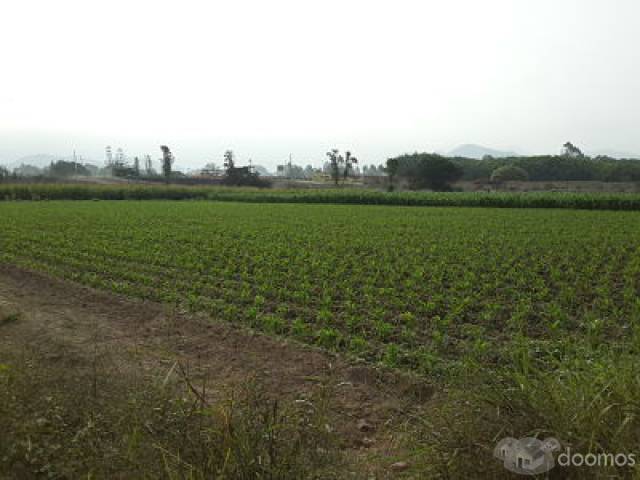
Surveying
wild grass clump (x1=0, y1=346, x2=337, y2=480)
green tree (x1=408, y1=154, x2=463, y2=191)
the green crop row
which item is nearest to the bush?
green tree (x1=408, y1=154, x2=463, y2=191)

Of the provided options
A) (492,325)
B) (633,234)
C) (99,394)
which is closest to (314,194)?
(633,234)

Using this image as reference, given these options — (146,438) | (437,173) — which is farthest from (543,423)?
(437,173)

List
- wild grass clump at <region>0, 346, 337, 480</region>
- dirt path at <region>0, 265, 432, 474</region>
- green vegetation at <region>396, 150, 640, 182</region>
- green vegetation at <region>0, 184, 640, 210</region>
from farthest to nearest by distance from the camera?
green vegetation at <region>396, 150, 640, 182</region>
green vegetation at <region>0, 184, 640, 210</region>
dirt path at <region>0, 265, 432, 474</region>
wild grass clump at <region>0, 346, 337, 480</region>

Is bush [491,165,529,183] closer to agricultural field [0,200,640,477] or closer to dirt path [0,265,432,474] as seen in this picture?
agricultural field [0,200,640,477]

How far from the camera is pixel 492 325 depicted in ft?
26.0

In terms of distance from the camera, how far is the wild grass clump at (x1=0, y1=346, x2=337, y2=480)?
310cm

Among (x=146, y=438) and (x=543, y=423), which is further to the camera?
(x=146, y=438)

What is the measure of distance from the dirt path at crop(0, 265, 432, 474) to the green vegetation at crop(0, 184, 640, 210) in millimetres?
33222

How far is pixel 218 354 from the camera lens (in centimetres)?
677

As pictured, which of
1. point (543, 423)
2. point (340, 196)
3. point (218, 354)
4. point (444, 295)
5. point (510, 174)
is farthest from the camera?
point (510, 174)

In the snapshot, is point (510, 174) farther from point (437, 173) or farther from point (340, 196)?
point (340, 196)

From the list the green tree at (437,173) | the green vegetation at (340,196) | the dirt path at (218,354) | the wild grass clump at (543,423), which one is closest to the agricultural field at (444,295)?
the wild grass clump at (543,423)

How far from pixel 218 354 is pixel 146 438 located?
322 centimetres

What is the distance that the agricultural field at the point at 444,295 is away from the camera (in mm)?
3297
